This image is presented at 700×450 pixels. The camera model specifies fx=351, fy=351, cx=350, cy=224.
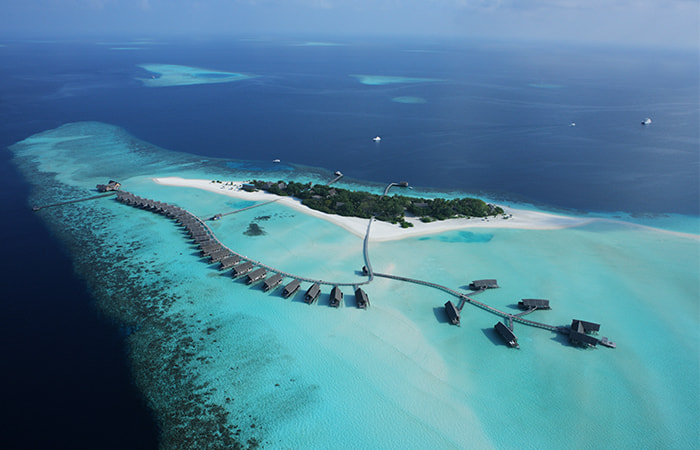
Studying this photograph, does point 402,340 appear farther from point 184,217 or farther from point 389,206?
point 184,217

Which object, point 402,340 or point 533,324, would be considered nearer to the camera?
point 402,340

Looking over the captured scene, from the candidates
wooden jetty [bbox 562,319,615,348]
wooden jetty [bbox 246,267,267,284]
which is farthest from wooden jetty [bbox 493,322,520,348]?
wooden jetty [bbox 246,267,267,284]

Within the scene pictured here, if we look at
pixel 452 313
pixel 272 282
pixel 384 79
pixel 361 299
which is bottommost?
pixel 272 282

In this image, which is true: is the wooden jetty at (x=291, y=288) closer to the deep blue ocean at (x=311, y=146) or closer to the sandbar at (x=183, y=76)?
the deep blue ocean at (x=311, y=146)


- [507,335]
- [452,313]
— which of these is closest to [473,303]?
[452,313]

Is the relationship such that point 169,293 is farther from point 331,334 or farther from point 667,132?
point 667,132

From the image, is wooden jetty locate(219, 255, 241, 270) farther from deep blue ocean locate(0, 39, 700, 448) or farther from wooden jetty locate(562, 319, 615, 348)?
wooden jetty locate(562, 319, 615, 348)
